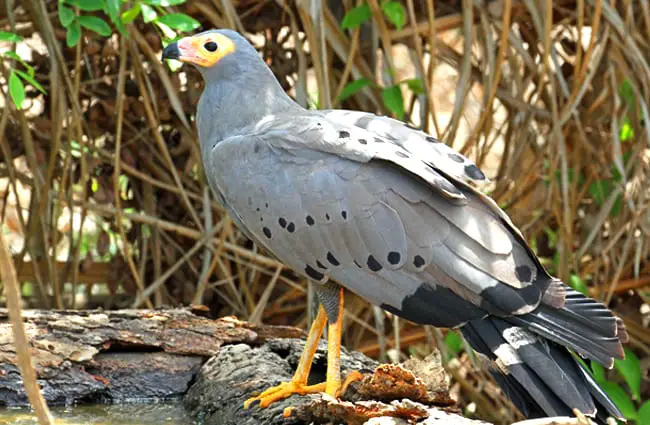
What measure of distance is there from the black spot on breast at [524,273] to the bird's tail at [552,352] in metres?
0.10

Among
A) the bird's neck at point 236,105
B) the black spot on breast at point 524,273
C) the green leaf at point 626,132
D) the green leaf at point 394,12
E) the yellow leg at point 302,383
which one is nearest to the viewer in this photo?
the black spot on breast at point 524,273

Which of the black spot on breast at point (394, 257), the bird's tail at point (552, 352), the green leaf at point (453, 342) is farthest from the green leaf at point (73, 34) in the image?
the green leaf at point (453, 342)

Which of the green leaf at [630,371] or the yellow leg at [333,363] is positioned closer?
the yellow leg at [333,363]

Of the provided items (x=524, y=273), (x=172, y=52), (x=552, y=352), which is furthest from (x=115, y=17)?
(x=552, y=352)

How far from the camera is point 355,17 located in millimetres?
4965

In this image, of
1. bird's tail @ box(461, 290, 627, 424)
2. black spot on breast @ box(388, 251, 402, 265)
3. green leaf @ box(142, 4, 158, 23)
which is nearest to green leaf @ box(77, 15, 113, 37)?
green leaf @ box(142, 4, 158, 23)

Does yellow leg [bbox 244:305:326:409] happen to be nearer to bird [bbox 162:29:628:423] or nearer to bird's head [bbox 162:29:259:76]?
bird [bbox 162:29:628:423]

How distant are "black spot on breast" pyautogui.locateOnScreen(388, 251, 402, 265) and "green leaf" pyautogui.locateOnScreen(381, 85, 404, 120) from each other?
1.83 meters

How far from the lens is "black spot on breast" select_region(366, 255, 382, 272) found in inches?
131

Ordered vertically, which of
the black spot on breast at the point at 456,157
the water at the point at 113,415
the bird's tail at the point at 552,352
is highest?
the black spot on breast at the point at 456,157

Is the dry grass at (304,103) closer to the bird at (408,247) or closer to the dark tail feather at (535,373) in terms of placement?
the bird at (408,247)

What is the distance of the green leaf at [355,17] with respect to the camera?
496 cm

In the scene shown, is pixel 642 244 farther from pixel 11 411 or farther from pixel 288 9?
pixel 11 411

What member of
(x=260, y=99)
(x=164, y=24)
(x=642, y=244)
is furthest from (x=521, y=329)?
(x=642, y=244)
